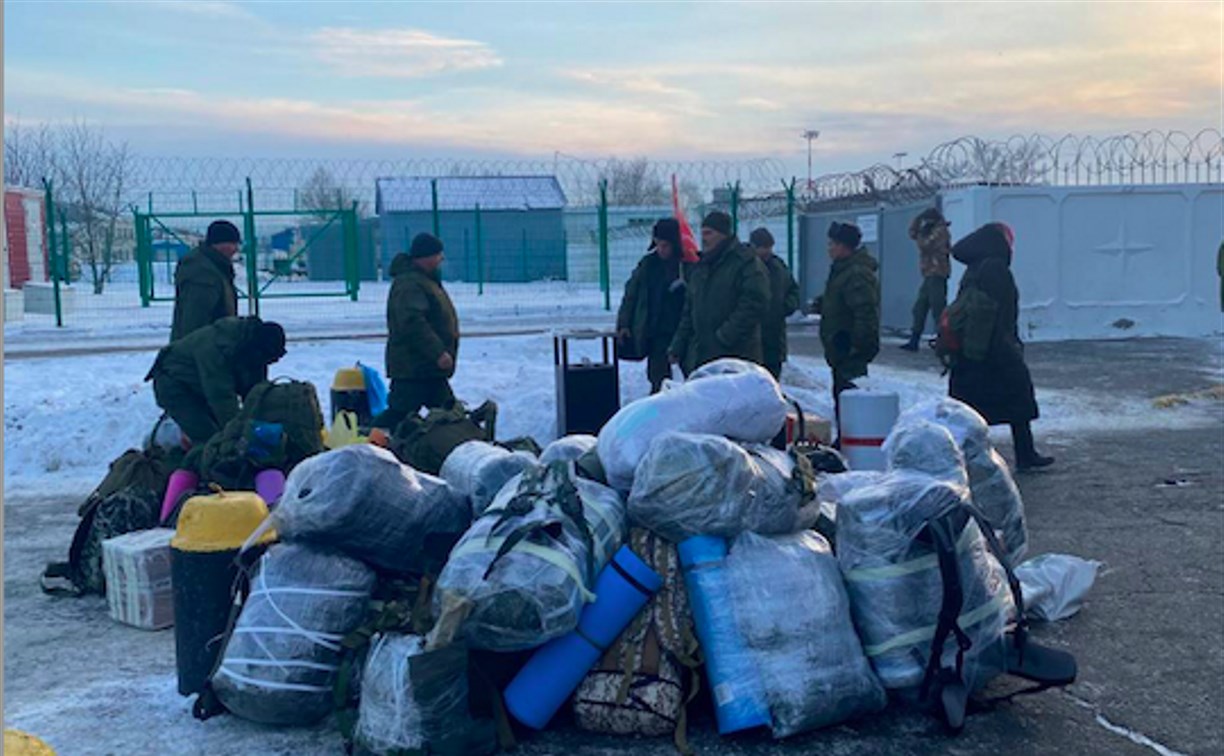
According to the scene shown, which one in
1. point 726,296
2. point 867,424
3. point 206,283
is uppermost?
point 206,283

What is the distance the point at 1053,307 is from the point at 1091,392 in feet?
17.1

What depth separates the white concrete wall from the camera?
16812mm

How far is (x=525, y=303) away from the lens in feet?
78.4

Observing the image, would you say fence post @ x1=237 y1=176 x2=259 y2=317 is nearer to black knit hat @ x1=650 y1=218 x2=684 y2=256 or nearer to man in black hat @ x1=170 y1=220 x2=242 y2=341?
man in black hat @ x1=170 y1=220 x2=242 y2=341

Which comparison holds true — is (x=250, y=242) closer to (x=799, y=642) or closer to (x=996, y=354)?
(x=996, y=354)

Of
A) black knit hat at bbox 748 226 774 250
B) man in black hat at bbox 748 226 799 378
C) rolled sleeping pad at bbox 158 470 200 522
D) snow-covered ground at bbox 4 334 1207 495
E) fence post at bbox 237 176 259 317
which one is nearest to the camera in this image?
rolled sleeping pad at bbox 158 470 200 522

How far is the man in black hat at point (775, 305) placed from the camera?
8.84 metres

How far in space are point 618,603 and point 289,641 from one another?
3.64 feet

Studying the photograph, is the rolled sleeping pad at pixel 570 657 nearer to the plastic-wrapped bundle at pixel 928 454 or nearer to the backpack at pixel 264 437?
the plastic-wrapped bundle at pixel 928 454

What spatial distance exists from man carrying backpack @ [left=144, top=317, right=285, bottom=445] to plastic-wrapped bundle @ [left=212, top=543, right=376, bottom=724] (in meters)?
2.29

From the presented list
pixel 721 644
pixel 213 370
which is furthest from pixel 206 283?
pixel 721 644

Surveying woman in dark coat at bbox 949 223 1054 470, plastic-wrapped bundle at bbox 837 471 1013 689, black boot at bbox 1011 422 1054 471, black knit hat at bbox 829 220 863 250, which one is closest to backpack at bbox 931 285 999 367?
woman in dark coat at bbox 949 223 1054 470

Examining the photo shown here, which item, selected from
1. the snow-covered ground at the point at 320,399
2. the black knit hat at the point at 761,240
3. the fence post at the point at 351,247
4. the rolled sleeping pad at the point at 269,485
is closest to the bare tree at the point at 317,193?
the fence post at the point at 351,247

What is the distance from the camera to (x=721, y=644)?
3824 mm
